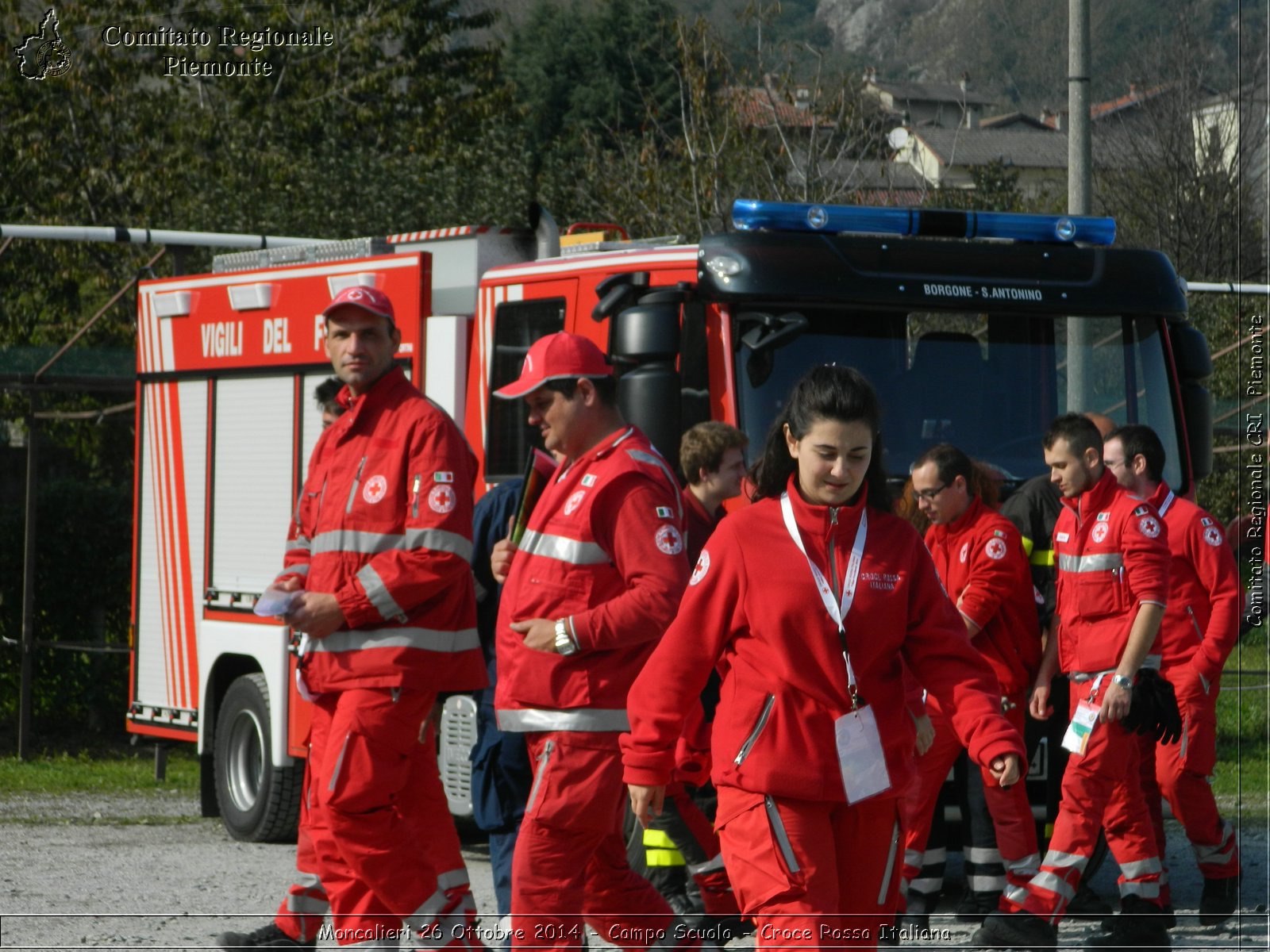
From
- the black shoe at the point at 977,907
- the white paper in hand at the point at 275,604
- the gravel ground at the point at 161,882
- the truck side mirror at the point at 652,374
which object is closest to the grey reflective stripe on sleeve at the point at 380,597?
the white paper in hand at the point at 275,604

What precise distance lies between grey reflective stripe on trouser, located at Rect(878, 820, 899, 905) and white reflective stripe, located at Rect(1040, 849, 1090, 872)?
2997 millimetres

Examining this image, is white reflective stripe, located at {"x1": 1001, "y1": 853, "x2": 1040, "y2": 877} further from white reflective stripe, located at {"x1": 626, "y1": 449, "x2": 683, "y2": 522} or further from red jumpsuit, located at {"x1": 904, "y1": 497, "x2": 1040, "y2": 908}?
white reflective stripe, located at {"x1": 626, "y1": 449, "x2": 683, "y2": 522}

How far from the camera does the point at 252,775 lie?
10047 millimetres

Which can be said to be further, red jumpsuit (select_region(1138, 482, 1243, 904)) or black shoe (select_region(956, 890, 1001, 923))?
red jumpsuit (select_region(1138, 482, 1243, 904))

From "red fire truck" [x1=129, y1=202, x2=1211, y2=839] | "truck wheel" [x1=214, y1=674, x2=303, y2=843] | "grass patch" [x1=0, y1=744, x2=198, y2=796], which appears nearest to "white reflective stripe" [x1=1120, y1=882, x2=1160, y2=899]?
"red fire truck" [x1=129, y1=202, x2=1211, y2=839]

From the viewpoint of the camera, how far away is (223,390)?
1038 centimetres

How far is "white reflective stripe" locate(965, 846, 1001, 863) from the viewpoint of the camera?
778 centimetres

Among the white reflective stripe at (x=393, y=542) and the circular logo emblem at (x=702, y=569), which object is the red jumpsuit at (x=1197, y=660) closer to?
the white reflective stripe at (x=393, y=542)

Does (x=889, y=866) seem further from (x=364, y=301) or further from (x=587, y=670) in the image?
(x=364, y=301)

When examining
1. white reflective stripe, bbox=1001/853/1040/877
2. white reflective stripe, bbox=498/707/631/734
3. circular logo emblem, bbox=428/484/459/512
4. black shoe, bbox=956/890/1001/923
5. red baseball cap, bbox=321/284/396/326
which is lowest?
black shoe, bbox=956/890/1001/923

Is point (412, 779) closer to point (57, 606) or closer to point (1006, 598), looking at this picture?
point (1006, 598)

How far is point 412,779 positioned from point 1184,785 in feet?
13.6

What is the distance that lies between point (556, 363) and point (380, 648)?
1009 mm

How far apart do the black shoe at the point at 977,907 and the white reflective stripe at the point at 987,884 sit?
0.02m
